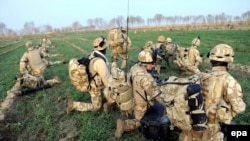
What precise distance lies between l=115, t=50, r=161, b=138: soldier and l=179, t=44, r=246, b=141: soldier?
133 cm

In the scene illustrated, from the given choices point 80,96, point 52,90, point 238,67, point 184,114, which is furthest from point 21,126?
point 238,67

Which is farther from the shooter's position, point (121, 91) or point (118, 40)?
point (118, 40)

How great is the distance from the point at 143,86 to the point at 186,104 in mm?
1892

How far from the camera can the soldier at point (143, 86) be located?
23.0 feet

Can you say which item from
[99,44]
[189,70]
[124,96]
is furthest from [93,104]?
[189,70]

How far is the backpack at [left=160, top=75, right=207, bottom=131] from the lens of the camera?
17.2 feet

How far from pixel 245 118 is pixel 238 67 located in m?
9.56

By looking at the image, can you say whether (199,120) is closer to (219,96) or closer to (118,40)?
(219,96)

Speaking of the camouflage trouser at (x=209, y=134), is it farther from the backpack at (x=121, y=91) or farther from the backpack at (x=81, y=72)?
the backpack at (x=81, y=72)

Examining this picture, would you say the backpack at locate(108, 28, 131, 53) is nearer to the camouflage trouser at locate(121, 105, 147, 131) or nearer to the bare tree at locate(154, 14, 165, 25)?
the camouflage trouser at locate(121, 105, 147, 131)

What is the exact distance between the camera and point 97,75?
31.2 ft

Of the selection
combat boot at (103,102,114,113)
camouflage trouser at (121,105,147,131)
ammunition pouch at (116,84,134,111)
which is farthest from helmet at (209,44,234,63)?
combat boot at (103,102,114,113)

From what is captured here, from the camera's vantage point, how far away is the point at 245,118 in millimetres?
8695

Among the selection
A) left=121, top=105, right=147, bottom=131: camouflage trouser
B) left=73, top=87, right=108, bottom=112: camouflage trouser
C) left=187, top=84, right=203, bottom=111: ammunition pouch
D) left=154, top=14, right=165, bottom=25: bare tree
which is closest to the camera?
left=187, top=84, right=203, bottom=111: ammunition pouch
